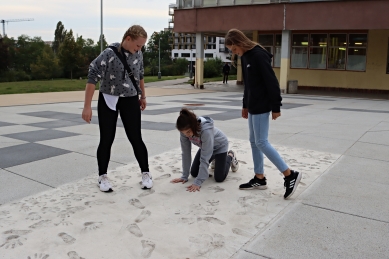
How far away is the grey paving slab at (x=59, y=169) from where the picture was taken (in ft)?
16.3

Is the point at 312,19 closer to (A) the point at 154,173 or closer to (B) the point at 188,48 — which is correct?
(A) the point at 154,173

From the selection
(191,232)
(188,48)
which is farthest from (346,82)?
(188,48)

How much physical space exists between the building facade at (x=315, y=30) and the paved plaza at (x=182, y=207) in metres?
13.6

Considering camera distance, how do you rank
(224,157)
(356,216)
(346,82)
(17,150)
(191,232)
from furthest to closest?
(346,82), (17,150), (224,157), (356,216), (191,232)

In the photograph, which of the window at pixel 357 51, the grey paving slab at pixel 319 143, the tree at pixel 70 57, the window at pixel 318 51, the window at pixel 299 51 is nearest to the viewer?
the grey paving slab at pixel 319 143

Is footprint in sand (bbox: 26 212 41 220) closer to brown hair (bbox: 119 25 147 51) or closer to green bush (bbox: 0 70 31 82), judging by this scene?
brown hair (bbox: 119 25 147 51)

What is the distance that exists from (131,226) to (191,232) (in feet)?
1.76

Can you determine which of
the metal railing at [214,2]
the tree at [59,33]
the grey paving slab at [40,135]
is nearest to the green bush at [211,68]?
the metal railing at [214,2]

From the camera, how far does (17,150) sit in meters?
6.51

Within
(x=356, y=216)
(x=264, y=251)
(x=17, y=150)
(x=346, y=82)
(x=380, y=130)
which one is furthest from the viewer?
(x=346, y=82)

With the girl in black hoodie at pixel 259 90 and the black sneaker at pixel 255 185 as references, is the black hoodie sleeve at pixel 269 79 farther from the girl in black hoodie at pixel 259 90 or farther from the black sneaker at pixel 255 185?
the black sneaker at pixel 255 185

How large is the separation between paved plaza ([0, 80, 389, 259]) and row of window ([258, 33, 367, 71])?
1735 centimetres

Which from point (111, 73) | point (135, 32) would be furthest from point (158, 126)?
point (135, 32)

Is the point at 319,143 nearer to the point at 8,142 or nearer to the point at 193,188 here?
the point at 193,188
